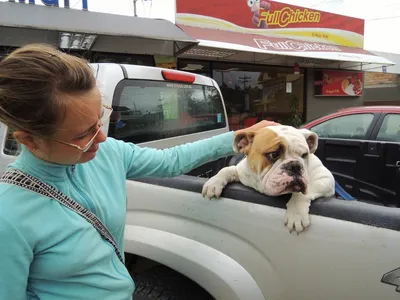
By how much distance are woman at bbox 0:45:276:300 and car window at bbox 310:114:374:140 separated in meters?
4.33

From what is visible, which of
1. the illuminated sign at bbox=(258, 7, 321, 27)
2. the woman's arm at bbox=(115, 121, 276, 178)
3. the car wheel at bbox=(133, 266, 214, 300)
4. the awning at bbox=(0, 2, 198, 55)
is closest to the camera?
the woman's arm at bbox=(115, 121, 276, 178)

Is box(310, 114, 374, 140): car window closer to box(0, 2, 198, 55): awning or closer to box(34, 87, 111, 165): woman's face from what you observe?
box(0, 2, 198, 55): awning

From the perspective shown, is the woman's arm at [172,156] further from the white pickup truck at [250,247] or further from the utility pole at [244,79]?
the utility pole at [244,79]

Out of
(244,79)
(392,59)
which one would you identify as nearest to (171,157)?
(244,79)

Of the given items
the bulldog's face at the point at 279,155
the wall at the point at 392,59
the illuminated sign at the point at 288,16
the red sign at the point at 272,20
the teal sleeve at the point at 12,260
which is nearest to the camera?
the teal sleeve at the point at 12,260

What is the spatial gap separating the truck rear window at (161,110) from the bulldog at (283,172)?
139 centimetres

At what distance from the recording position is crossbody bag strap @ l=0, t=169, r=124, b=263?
109 centimetres

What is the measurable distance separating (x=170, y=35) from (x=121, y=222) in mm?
7105

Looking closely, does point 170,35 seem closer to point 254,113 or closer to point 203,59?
point 203,59

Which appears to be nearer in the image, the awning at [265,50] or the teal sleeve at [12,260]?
the teal sleeve at [12,260]

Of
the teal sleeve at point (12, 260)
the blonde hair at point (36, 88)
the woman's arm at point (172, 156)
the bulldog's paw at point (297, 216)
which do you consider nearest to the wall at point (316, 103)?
the woman's arm at point (172, 156)

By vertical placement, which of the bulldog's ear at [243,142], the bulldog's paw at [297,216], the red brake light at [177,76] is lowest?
the bulldog's paw at [297,216]

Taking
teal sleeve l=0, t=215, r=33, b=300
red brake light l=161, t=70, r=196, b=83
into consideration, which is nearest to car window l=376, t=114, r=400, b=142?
red brake light l=161, t=70, r=196, b=83

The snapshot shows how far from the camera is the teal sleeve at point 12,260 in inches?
39.1
